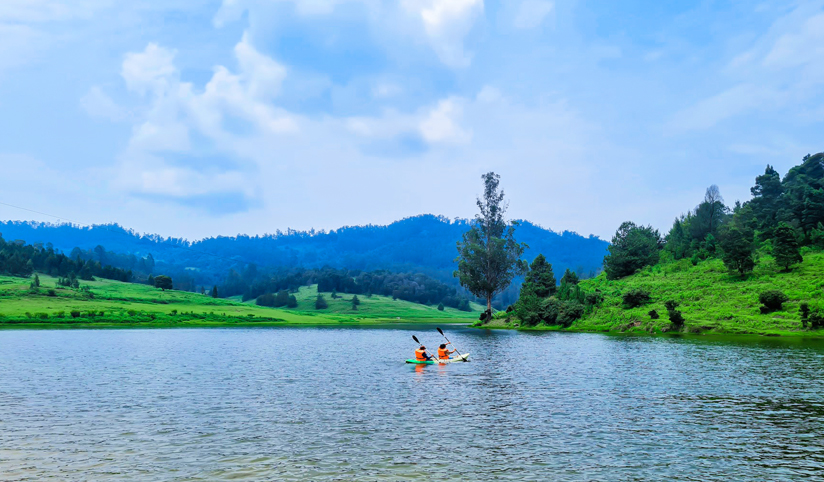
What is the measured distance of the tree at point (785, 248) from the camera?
104188mm

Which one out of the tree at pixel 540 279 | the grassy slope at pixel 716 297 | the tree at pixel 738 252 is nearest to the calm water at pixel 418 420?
the grassy slope at pixel 716 297

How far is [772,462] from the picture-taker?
22.0 metres

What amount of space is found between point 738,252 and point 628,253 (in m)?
39.0

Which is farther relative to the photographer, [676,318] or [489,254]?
[489,254]

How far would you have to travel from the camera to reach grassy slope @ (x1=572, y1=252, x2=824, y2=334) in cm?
8919

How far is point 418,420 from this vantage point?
30.5 meters

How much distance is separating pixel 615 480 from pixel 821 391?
1028 inches

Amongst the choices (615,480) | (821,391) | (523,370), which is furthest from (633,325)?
(615,480)

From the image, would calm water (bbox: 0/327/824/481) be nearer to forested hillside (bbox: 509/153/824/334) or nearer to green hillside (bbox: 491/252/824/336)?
green hillside (bbox: 491/252/824/336)

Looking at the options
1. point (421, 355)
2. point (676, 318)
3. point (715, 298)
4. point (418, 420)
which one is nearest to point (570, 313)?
point (676, 318)

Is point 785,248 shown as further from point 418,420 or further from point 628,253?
point 418,420

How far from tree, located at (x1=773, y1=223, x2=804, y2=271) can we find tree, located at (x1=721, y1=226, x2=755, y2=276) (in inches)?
179

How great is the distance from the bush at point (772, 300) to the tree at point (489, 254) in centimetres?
6625

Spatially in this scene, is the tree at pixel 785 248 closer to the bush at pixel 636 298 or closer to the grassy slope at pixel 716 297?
the grassy slope at pixel 716 297
